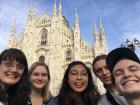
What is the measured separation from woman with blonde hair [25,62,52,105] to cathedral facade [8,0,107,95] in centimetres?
2336

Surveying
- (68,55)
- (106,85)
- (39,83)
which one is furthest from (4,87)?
(68,55)

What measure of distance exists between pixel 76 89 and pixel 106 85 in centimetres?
58

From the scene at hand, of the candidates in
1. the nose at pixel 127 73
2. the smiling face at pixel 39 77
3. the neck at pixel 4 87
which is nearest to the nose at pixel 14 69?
the neck at pixel 4 87

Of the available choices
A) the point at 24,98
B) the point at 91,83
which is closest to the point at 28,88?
the point at 24,98

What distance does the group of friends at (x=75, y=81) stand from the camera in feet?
8.33

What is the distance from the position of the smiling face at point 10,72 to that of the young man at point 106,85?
4.49 feet

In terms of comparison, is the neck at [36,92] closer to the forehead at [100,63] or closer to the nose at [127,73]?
the forehead at [100,63]

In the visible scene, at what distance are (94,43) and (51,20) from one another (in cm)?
702

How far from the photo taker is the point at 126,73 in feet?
8.36

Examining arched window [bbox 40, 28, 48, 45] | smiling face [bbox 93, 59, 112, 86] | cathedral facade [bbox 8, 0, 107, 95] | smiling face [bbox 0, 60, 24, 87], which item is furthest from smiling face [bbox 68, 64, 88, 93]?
arched window [bbox 40, 28, 48, 45]

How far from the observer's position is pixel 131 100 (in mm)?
2443

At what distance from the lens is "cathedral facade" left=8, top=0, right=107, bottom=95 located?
94.5 feet

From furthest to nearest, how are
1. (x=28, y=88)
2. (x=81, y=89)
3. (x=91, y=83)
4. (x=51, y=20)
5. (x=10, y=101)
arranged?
(x=51, y=20) < (x=91, y=83) < (x=81, y=89) < (x=28, y=88) < (x=10, y=101)

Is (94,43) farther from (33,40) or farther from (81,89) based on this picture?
(81,89)
